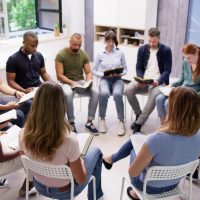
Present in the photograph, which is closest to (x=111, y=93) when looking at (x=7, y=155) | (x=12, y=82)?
(x=12, y=82)

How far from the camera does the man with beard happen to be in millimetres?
3369

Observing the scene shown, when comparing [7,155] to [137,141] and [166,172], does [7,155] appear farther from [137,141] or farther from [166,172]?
[166,172]

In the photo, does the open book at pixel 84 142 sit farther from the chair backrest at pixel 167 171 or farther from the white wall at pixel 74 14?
the white wall at pixel 74 14

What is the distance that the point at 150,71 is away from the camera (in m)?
3.57

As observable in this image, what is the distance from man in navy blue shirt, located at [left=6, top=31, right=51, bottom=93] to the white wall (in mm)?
2084

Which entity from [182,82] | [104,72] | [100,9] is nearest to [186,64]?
[182,82]

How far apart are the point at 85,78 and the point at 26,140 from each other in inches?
83.3

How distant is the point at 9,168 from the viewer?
199 centimetres

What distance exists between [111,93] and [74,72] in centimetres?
51

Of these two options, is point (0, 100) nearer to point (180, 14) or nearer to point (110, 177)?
point (110, 177)

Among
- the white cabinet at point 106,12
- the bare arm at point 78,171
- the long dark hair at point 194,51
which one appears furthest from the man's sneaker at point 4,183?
the white cabinet at point 106,12

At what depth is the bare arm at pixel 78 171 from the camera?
165cm

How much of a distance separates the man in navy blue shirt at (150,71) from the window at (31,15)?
2061mm

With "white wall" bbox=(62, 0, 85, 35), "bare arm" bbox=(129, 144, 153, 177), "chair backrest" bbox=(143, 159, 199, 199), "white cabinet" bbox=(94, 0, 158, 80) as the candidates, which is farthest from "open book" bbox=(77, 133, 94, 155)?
"white wall" bbox=(62, 0, 85, 35)
